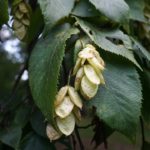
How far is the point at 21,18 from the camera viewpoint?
0.93m

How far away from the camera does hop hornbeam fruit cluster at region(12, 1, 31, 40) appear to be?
93cm

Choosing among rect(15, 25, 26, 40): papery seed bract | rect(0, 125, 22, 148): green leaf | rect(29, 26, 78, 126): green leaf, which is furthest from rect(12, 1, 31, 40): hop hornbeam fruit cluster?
rect(0, 125, 22, 148): green leaf

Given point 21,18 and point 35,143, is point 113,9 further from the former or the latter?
point 35,143

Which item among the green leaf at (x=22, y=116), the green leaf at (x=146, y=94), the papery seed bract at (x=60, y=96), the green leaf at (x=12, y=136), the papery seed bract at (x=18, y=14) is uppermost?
the papery seed bract at (x=18, y=14)

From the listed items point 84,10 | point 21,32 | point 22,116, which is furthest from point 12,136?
point 84,10

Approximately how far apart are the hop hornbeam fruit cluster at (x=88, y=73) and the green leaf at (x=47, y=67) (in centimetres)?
3

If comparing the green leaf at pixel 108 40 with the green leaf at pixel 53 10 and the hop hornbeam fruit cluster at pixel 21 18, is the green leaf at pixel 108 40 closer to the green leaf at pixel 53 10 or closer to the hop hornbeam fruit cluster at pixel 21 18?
the green leaf at pixel 53 10

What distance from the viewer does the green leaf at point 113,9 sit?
2.66 ft

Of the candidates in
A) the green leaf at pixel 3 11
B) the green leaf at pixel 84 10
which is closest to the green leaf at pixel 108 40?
the green leaf at pixel 84 10

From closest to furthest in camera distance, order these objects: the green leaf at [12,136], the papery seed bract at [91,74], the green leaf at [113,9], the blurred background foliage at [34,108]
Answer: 1. the papery seed bract at [91,74]
2. the green leaf at [113,9]
3. the blurred background foliage at [34,108]
4. the green leaf at [12,136]

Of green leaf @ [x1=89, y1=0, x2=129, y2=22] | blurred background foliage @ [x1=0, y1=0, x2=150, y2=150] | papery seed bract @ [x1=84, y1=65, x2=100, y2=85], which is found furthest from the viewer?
blurred background foliage @ [x1=0, y1=0, x2=150, y2=150]

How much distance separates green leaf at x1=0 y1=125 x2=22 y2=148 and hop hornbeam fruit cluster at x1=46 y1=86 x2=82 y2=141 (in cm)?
34

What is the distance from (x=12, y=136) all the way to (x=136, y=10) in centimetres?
39

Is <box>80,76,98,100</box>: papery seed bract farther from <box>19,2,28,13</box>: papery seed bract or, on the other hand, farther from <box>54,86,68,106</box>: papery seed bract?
<box>19,2,28,13</box>: papery seed bract
